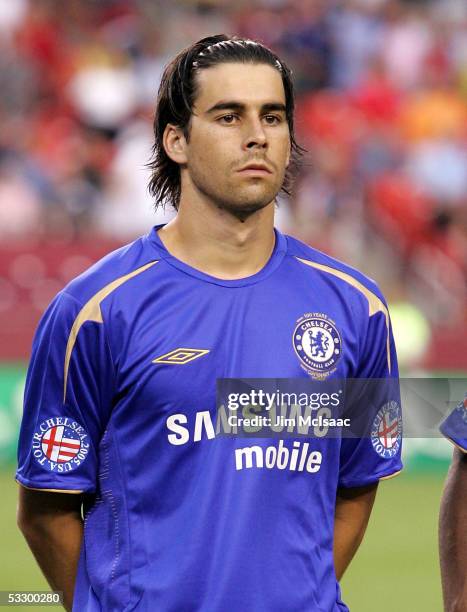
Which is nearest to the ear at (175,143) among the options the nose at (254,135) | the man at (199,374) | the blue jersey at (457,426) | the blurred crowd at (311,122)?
the man at (199,374)

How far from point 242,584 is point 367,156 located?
1019cm

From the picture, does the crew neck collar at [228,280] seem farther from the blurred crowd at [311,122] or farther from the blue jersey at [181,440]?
the blurred crowd at [311,122]

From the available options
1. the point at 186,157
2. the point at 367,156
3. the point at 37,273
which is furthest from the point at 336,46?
the point at 186,157

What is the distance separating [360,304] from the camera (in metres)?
3.61

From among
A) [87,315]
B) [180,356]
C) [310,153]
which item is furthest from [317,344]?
[310,153]

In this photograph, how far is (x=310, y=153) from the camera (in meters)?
11.1

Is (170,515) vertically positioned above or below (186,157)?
below

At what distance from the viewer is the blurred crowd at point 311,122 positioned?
12.2 m

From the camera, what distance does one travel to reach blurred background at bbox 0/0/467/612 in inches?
438

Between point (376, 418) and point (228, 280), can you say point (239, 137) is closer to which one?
point (228, 280)

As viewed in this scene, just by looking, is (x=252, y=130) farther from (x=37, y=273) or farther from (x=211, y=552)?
(x=37, y=273)

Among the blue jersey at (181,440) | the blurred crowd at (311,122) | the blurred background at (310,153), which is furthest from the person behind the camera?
the blurred crowd at (311,122)

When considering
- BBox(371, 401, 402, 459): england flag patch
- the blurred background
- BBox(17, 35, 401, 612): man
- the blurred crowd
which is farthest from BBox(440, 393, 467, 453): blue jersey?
the blurred crowd

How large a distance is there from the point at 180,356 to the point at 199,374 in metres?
0.07
